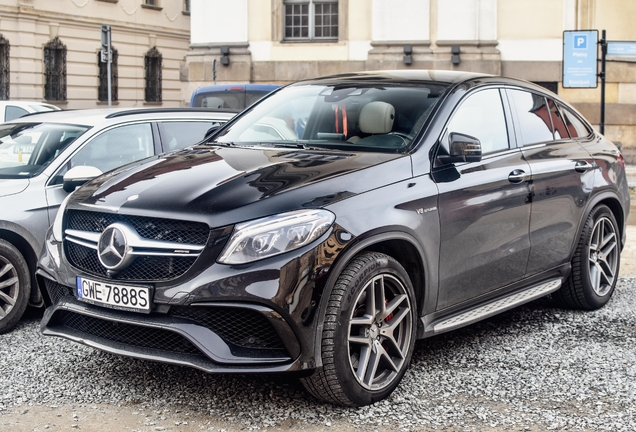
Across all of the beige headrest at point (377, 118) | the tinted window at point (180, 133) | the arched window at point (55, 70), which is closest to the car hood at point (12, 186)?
the tinted window at point (180, 133)

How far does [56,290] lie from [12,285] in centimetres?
147

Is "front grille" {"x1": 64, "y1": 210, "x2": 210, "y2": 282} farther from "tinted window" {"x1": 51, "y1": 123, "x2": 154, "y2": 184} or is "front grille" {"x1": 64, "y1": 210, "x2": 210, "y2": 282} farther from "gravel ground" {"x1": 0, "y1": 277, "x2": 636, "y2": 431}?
"tinted window" {"x1": 51, "y1": 123, "x2": 154, "y2": 184}

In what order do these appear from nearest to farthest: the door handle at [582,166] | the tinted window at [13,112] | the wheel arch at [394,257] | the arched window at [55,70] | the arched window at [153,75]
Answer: the wheel arch at [394,257]
the door handle at [582,166]
the tinted window at [13,112]
the arched window at [55,70]
the arched window at [153,75]

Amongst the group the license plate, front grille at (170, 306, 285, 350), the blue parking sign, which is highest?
the blue parking sign

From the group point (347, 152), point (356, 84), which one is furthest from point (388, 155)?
point (356, 84)

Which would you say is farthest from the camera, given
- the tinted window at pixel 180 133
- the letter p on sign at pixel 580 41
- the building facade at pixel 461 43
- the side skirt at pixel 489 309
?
the building facade at pixel 461 43

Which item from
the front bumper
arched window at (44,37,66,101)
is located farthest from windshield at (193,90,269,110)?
arched window at (44,37,66,101)

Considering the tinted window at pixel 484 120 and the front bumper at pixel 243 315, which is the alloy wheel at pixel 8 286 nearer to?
the front bumper at pixel 243 315

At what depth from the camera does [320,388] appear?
14.9 feet

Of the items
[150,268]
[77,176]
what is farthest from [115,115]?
[150,268]

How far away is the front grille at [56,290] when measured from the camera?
4.89 meters

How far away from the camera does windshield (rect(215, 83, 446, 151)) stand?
546 centimetres

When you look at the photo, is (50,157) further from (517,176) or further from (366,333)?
(517,176)

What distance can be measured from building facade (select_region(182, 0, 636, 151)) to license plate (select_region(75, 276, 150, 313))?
16.6 metres
